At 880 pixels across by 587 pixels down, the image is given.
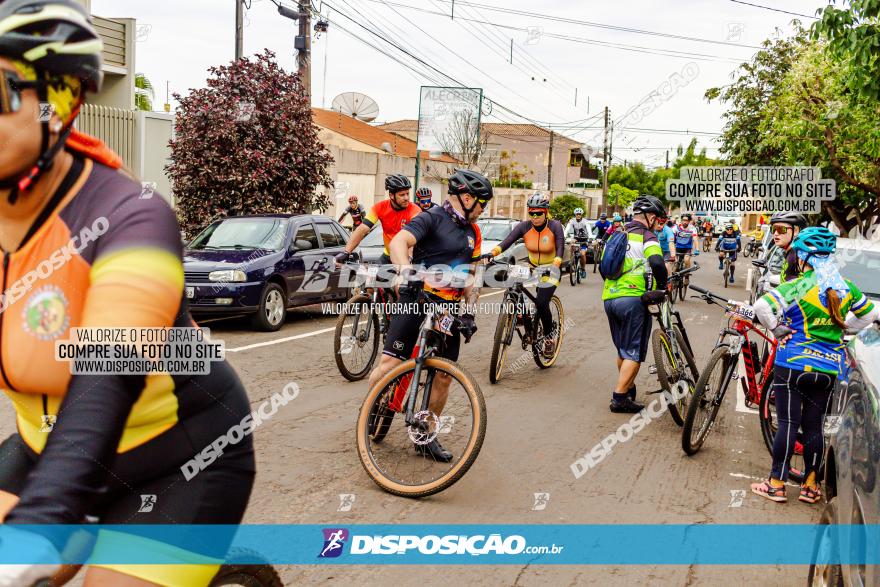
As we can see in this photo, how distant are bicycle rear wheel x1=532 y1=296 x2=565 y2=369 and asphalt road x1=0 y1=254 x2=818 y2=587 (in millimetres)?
212

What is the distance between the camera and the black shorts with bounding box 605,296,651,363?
25.9ft

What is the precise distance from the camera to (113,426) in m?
1.65

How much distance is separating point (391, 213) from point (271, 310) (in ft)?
12.0

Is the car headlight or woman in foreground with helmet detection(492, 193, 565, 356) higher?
woman in foreground with helmet detection(492, 193, 565, 356)

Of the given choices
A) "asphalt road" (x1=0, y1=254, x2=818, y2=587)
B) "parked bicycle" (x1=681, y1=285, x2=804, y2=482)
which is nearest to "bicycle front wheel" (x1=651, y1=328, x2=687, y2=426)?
"asphalt road" (x1=0, y1=254, x2=818, y2=587)

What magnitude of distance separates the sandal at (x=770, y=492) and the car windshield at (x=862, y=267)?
4557 millimetres

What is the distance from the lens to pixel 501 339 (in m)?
9.08

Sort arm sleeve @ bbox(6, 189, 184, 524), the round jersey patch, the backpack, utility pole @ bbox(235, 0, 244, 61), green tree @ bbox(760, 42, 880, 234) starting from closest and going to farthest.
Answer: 1. arm sleeve @ bbox(6, 189, 184, 524)
2. the round jersey patch
3. the backpack
4. utility pole @ bbox(235, 0, 244, 61)
5. green tree @ bbox(760, 42, 880, 234)

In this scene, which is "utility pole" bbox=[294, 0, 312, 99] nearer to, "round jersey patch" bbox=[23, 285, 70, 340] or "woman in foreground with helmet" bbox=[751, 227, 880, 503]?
"woman in foreground with helmet" bbox=[751, 227, 880, 503]

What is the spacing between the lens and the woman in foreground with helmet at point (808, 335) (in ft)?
18.0

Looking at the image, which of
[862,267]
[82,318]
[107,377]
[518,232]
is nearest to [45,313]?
[82,318]

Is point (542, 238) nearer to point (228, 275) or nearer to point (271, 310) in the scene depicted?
point (271, 310)

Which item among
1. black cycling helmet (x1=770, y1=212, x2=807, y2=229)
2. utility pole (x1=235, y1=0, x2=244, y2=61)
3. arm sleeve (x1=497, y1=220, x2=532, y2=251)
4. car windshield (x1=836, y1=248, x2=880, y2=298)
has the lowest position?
car windshield (x1=836, y1=248, x2=880, y2=298)

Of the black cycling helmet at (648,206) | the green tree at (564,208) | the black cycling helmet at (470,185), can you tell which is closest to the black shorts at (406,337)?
Result: the black cycling helmet at (470,185)
